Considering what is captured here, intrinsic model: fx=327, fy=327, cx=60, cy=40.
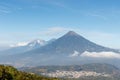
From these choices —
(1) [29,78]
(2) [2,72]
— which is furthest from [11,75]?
(1) [29,78]

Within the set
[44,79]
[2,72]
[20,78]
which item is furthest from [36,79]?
[2,72]

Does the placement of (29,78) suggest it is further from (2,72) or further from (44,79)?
(2,72)

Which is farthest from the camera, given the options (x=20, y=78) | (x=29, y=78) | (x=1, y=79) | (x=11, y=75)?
(x=29, y=78)

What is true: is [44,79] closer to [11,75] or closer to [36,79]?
[36,79]

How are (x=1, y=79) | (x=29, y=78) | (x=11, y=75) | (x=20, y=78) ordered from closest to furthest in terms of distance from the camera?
(x=1, y=79)
(x=11, y=75)
(x=20, y=78)
(x=29, y=78)

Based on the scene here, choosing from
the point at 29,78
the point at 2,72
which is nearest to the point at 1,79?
the point at 2,72

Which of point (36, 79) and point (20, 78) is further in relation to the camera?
point (36, 79)

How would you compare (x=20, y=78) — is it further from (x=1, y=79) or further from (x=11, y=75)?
(x=1, y=79)

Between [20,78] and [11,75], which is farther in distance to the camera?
[20,78]

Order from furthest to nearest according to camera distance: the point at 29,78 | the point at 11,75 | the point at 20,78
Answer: the point at 29,78, the point at 20,78, the point at 11,75
